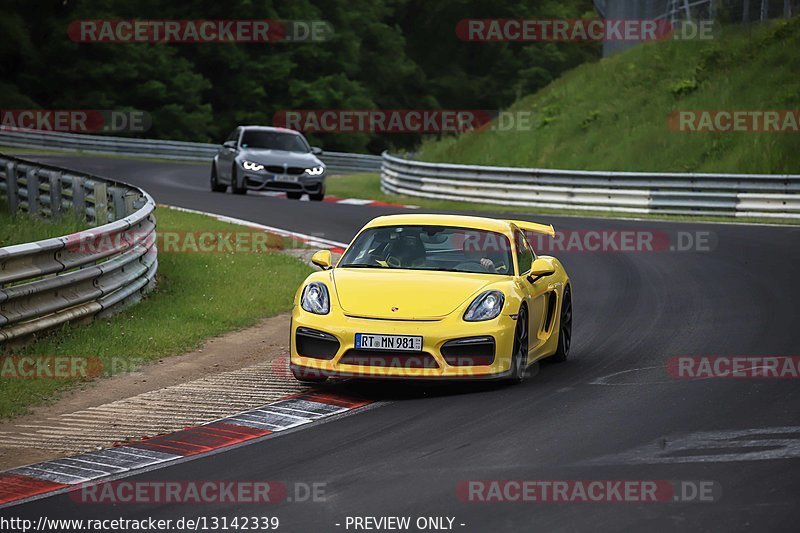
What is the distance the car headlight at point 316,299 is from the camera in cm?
994

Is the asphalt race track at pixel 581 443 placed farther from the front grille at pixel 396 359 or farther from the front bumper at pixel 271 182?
the front bumper at pixel 271 182

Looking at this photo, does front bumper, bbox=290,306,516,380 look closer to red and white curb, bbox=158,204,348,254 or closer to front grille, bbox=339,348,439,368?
front grille, bbox=339,348,439,368

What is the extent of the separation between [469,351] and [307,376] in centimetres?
122

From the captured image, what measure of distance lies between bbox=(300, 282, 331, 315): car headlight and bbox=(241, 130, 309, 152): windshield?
800 inches

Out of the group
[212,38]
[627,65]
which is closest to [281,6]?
[212,38]

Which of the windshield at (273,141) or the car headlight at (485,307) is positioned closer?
the car headlight at (485,307)

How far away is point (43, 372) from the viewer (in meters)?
10.4

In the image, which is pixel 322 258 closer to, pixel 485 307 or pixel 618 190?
pixel 485 307

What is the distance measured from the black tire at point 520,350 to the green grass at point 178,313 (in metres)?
3.18

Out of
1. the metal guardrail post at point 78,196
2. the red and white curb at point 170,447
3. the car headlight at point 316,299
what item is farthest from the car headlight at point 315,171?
the red and white curb at point 170,447

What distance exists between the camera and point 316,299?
10062 millimetres

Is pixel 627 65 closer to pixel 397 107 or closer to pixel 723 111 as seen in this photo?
pixel 723 111

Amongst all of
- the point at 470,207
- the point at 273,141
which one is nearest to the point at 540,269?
the point at 470,207

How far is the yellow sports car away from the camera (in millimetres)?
9562
